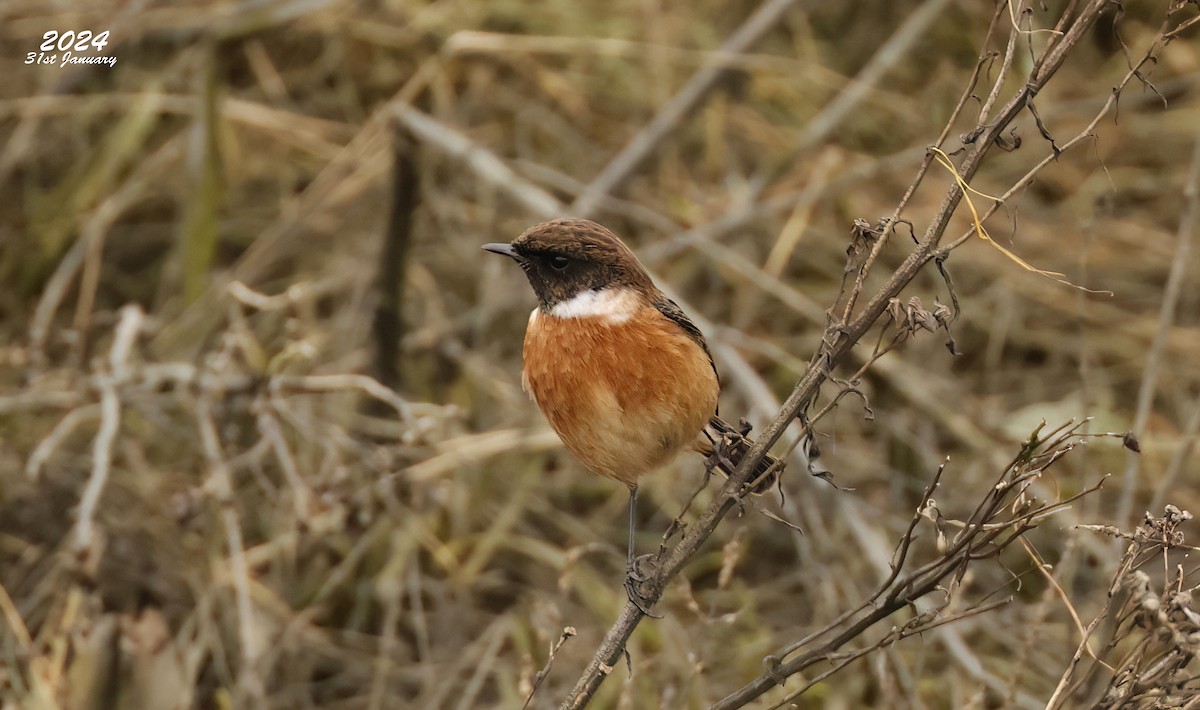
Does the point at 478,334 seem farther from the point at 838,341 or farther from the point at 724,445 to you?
the point at 838,341

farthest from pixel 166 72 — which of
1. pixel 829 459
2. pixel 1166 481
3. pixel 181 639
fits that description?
pixel 1166 481

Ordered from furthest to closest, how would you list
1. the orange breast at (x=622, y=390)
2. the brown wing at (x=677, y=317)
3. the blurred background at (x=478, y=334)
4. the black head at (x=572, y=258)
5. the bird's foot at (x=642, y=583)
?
the blurred background at (x=478, y=334) → the brown wing at (x=677, y=317) → the black head at (x=572, y=258) → the orange breast at (x=622, y=390) → the bird's foot at (x=642, y=583)

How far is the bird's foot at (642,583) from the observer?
9.46ft

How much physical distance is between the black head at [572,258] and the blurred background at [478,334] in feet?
2.98

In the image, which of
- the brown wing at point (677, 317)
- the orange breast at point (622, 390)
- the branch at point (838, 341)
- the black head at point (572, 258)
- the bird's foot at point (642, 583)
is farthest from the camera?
the brown wing at point (677, 317)

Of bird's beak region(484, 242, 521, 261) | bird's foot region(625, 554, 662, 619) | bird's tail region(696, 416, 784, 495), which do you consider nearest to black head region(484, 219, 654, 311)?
bird's beak region(484, 242, 521, 261)

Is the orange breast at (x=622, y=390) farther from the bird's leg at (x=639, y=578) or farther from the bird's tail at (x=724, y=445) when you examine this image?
the bird's leg at (x=639, y=578)

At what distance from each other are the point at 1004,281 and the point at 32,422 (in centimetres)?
482

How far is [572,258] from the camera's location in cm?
341

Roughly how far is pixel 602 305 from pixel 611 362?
20cm

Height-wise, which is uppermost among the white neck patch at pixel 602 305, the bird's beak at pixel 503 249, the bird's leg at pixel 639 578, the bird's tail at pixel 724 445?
the bird's beak at pixel 503 249

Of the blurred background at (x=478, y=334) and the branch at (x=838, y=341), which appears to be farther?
the blurred background at (x=478, y=334)

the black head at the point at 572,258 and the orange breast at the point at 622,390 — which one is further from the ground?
the black head at the point at 572,258

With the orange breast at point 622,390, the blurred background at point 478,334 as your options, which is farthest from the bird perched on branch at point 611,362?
the blurred background at point 478,334
